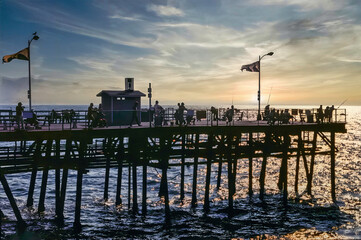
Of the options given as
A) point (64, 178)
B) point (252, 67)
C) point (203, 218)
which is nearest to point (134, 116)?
point (64, 178)

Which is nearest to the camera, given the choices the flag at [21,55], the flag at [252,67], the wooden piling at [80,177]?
the wooden piling at [80,177]

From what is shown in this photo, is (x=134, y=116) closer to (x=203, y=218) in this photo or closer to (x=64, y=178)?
(x=64, y=178)

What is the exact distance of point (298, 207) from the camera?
27312 millimetres

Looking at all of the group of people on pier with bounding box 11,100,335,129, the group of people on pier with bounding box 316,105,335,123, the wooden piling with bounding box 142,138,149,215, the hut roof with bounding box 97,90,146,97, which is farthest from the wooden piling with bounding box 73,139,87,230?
the group of people on pier with bounding box 316,105,335,123

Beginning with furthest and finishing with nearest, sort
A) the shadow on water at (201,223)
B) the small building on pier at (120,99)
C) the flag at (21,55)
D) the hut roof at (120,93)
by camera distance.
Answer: the small building on pier at (120,99) → the hut roof at (120,93) → the flag at (21,55) → the shadow on water at (201,223)

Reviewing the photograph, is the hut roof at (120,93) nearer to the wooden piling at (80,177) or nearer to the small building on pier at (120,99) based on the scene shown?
the small building on pier at (120,99)

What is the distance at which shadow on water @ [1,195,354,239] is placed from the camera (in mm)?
21219

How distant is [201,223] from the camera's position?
76.5 feet

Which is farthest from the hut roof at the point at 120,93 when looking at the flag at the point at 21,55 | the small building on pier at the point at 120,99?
the flag at the point at 21,55

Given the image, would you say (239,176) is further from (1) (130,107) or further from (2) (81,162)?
(2) (81,162)

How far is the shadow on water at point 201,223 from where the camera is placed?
21.2 meters

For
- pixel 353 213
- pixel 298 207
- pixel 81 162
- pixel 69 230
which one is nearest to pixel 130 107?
pixel 81 162

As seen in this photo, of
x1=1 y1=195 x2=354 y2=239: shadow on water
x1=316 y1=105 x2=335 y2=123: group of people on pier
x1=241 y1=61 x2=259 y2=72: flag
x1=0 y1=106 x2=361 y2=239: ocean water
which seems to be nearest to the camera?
x1=1 y1=195 x2=354 y2=239: shadow on water

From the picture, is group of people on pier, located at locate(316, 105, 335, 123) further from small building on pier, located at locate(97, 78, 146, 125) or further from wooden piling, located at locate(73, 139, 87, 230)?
wooden piling, located at locate(73, 139, 87, 230)
